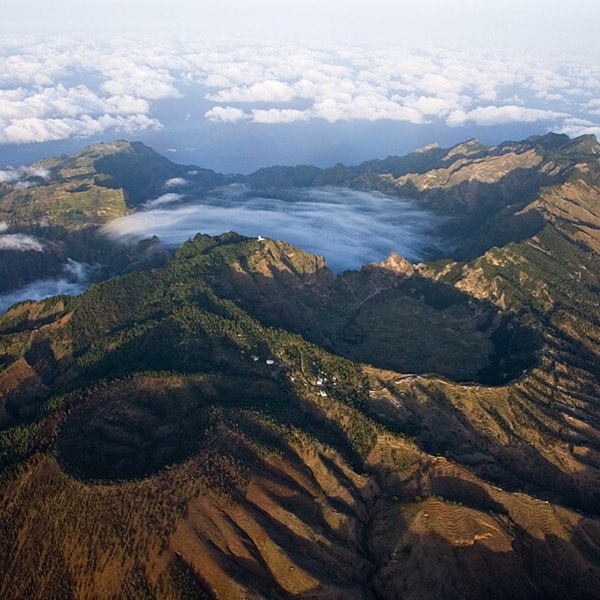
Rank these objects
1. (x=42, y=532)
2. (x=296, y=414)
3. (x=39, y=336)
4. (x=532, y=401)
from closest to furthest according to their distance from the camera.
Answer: (x=42, y=532), (x=296, y=414), (x=532, y=401), (x=39, y=336)

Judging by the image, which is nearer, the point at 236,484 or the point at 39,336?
the point at 236,484

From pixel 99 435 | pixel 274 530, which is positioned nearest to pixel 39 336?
pixel 99 435

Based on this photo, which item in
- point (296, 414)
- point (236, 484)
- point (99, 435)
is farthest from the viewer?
point (296, 414)

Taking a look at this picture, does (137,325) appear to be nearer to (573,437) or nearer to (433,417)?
(433,417)

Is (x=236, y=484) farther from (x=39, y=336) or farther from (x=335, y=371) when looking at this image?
(x=39, y=336)

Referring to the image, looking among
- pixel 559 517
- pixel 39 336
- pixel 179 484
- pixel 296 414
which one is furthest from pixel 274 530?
pixel 39 336

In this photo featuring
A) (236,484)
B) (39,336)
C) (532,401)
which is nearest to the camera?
(236,484)

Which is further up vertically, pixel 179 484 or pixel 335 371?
pixel 179 484

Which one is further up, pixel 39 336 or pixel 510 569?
pixel 510 569

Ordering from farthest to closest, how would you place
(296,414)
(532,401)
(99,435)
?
(532,401), (296,414), (99,435)
